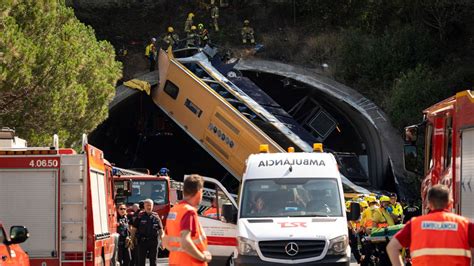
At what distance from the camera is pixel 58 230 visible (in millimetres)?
16016

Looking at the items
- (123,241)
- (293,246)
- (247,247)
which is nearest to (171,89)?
(123,241)

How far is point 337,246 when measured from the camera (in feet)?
52.7

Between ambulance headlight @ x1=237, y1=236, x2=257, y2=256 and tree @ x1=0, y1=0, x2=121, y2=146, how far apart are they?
367 inches

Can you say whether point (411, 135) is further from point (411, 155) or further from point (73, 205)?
point (73, 205)

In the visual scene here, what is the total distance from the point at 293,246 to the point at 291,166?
1750mm

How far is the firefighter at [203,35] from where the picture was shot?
144 feet

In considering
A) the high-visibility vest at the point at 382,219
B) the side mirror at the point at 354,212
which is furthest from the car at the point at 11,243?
the high-visibility vest at the point at 382,219

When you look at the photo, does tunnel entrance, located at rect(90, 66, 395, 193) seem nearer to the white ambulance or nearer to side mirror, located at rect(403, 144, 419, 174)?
side mirror, located at rect(403, 144, 419, 174)

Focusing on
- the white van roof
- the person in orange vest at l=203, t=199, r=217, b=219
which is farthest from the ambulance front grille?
the person in orange vest at l=203, t=199, r=217, b=219

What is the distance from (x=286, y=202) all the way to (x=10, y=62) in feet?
33.0

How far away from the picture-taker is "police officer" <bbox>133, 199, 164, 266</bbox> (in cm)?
2067

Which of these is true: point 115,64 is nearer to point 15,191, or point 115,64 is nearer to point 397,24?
point 397,24

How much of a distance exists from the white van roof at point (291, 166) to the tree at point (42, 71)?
8.17m

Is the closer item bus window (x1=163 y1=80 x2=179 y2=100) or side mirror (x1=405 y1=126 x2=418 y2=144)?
side mirror (x1=405 y1=126 x2=418 y2=144)
